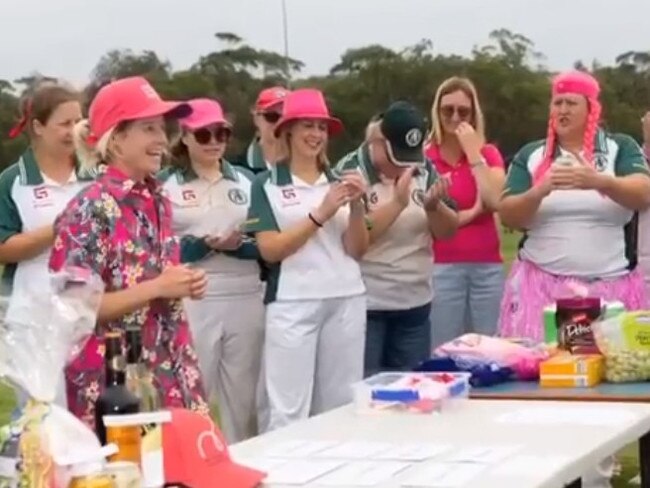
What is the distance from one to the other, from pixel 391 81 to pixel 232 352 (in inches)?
422

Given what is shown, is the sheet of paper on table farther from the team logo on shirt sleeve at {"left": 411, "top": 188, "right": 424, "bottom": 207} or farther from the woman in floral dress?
the team logo on shirt sleeve at {"left": 411, "top": 188, "right": 424, "bottom": 207}

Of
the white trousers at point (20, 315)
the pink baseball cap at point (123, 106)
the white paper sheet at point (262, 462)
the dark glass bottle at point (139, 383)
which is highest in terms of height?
the pink baseball cap at point (123, 106)

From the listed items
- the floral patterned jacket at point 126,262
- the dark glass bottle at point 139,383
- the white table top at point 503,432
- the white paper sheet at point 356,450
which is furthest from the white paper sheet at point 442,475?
the floral patterned jacket at point 126,262

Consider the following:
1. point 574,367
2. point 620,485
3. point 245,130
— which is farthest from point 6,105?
point 574,367

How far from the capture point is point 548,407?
3506 millimetres

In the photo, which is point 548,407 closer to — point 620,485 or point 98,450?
point 98,450

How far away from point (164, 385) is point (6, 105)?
259 inches

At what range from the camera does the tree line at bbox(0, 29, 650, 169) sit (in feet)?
31.7

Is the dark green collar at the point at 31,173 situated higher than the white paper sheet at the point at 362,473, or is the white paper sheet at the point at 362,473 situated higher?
the dark green collar at the point at 31,173

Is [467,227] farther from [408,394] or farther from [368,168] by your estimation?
[408,394]

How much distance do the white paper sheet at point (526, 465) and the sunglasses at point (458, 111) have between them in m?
3.22

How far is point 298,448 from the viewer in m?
3.00

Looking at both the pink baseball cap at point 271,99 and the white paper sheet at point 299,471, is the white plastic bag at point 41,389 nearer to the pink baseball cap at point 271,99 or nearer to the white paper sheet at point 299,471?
the white paper sheet at point 299,471

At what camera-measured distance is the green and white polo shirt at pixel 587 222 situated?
16.8 feet
